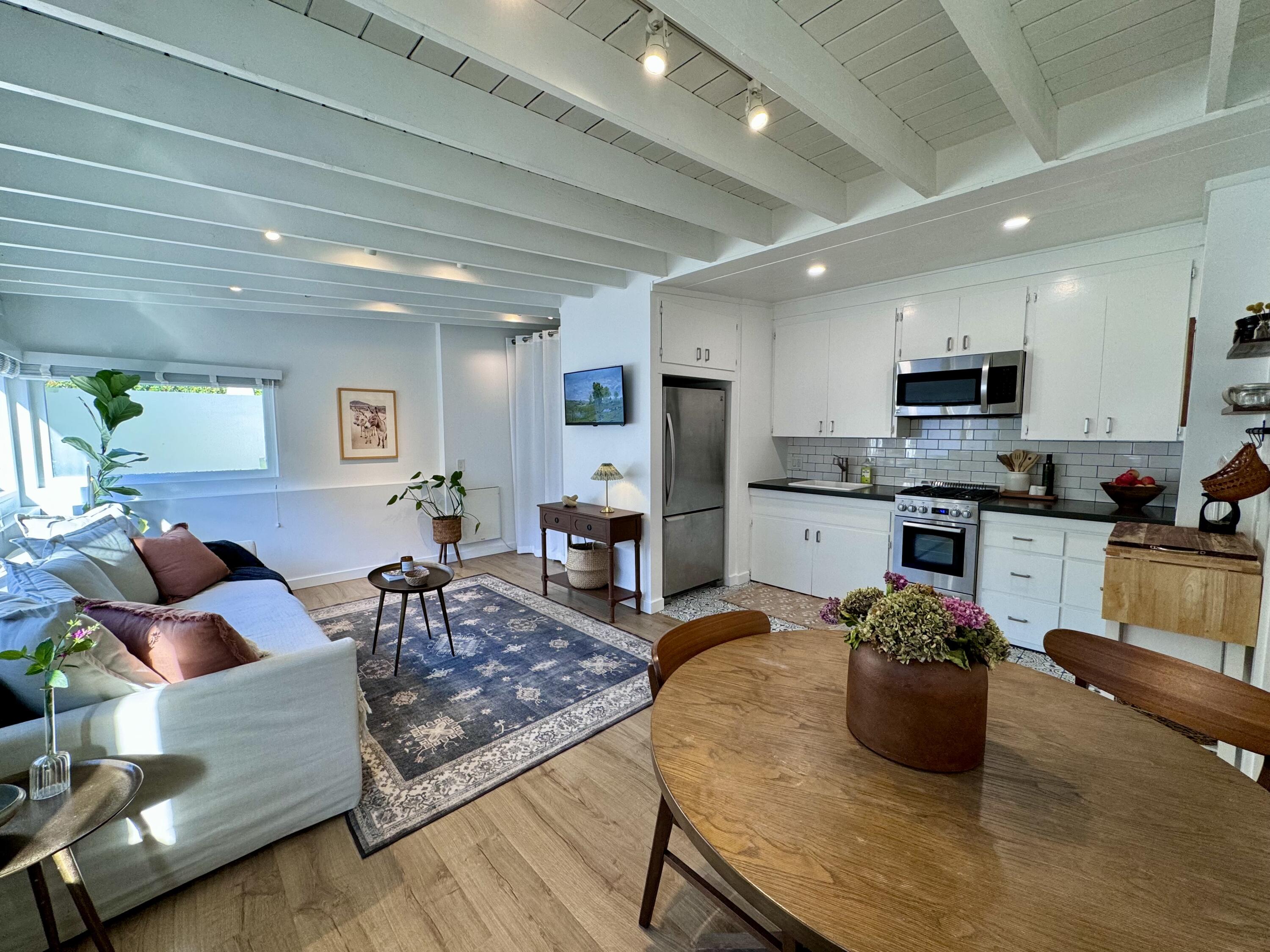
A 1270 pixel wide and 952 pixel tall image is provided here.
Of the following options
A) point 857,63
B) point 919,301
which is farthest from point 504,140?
point 919,301

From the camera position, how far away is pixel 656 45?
4.97 ft

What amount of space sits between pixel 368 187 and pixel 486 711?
2.66 metres

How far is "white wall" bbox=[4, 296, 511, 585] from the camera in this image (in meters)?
4.06

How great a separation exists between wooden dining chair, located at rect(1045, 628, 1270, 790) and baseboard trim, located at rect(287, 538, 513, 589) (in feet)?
15.1

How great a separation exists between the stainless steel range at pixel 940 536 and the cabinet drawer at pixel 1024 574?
0.27ft

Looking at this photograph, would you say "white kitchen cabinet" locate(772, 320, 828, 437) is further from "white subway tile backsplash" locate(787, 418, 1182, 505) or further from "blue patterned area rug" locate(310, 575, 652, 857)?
"blue patterned area rug" locate(310, 575, 652, 857)

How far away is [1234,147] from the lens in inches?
75.6

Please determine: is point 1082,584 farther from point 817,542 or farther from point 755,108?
point 755,108

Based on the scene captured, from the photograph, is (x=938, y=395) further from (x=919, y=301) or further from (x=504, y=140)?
(x=504, y=140)

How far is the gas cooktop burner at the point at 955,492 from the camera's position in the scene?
3346 millimetres

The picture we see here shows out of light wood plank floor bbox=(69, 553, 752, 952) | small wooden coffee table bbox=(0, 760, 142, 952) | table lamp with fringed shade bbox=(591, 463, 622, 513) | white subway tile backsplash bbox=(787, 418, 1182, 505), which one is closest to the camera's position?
small wooden coffee table bbox=(0, 760, 142, 952)

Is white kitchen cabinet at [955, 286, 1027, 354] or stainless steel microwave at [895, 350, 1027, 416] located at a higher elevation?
white kitchen cabinet at [955, 286, 1027, 354]

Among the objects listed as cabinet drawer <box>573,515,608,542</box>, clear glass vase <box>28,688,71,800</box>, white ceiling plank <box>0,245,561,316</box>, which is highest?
white ceiling plank <box>0,245,561,316</box>

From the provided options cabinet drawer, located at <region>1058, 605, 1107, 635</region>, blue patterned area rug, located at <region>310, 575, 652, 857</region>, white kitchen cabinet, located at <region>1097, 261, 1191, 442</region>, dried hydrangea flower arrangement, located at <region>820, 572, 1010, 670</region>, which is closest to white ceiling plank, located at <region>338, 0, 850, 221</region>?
dried hydrangea flower arrangement, located at <region>820, 572, 1010, 670</region>
